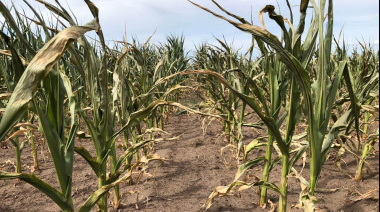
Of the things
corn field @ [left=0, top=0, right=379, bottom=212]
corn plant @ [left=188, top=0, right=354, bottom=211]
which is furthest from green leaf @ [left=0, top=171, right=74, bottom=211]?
corn plant @ [left=188, top=0, right=354, bottom=211]

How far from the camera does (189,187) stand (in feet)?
6.79

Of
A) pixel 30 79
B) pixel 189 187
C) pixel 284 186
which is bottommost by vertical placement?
pixel 189 187

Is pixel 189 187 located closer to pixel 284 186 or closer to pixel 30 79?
pixel 284 186

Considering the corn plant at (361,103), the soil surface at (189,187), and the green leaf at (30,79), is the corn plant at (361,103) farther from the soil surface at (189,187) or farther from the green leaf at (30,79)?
the green leaf at (30,79)

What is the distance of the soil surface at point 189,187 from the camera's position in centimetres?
178

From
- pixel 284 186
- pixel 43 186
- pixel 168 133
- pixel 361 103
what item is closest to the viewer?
pixel 43 186

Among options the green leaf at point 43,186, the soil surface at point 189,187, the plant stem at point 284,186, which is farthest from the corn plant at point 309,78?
the green leaf at point 43,186

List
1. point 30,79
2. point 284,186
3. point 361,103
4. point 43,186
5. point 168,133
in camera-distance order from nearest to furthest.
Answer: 1. point 30,79
2. point 43,186
3. point 284,186
4. point 168,133
5. point 361,103

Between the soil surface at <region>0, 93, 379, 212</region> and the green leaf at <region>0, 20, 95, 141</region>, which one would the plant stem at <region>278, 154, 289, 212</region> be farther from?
the green leaf at <region>0, 20, 95, 141</region>

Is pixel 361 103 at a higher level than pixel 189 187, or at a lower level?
higher

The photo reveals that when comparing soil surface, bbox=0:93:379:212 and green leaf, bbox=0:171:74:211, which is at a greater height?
green leaf, bbox=0:171:74:211

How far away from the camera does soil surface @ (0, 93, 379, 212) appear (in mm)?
1778

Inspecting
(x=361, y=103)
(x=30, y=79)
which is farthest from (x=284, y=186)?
(x=361, y=103)

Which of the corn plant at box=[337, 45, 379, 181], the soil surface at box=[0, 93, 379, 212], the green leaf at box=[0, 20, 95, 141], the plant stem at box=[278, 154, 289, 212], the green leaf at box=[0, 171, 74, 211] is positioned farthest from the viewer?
the soil surface at box=[0, 93, 379, 212]
